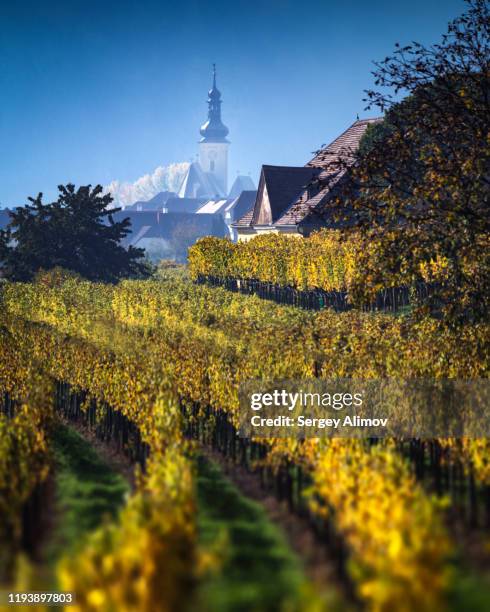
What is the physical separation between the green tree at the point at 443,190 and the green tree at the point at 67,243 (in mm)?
37978

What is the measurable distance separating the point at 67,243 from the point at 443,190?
137 feet

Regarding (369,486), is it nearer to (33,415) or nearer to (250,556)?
(250,556)

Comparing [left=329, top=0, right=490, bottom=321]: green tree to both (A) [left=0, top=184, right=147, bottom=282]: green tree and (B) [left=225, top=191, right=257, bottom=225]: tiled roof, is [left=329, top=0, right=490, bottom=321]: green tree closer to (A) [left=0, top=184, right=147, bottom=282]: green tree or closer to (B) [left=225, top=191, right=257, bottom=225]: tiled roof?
(A) [left=0, top=184, right=147, bottom=282]: green tree

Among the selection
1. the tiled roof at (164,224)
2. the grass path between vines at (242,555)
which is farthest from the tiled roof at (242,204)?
the grass path between vines at (242,555)

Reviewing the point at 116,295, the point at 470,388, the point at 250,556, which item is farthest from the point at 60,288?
the point at 250,556

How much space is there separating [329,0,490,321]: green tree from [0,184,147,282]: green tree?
125 ft

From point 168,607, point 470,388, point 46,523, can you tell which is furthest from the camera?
point 470,388

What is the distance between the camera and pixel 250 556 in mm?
11992

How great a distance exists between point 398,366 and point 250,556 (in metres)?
8.35

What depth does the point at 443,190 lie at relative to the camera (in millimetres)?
20312

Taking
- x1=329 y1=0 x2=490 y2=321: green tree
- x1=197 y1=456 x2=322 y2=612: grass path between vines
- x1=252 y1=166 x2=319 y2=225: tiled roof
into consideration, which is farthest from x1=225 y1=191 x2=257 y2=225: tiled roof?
x1=197 y1=456 x2=322 y2=612: grass path between vines

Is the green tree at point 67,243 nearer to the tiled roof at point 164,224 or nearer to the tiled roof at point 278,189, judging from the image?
the tiled roof at point 278,189

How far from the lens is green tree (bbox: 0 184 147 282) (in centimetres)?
5691

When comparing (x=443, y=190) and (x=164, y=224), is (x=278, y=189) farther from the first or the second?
(x=164, y=224)
